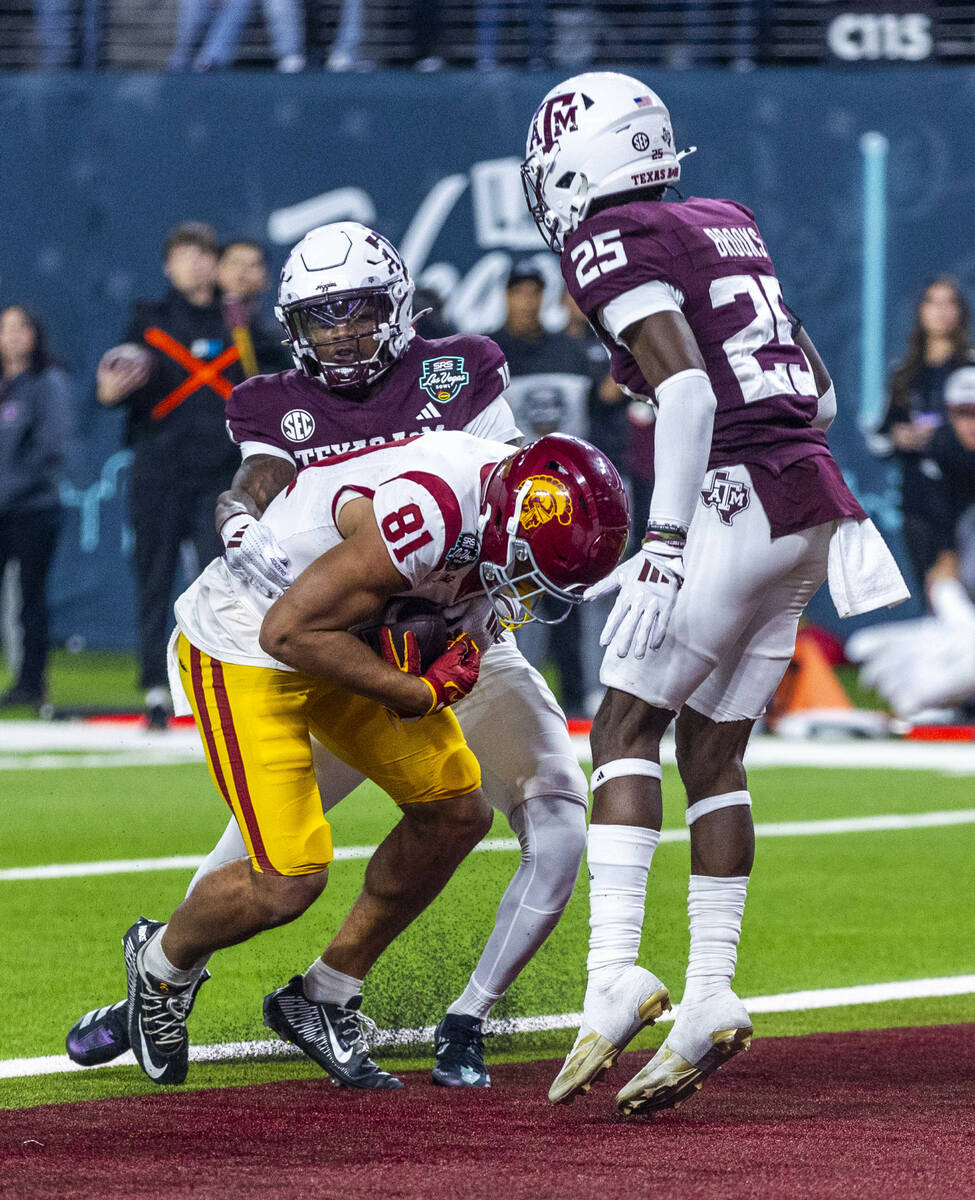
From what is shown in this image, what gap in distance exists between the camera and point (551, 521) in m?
4.07

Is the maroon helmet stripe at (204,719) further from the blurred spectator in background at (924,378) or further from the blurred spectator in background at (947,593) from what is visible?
the blurred spectator in background at (924,378)

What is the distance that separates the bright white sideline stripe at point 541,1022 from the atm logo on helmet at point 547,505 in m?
1.37

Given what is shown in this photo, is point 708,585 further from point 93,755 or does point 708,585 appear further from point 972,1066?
point 93,755

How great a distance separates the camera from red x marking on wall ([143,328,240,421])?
33.9 ft

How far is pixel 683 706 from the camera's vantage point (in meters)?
4.41

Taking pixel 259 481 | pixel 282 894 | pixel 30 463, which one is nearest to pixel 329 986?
pixel 282 894

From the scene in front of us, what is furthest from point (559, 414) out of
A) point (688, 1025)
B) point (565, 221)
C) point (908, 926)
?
point (688, 1025)

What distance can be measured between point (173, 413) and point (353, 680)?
6.48 meters

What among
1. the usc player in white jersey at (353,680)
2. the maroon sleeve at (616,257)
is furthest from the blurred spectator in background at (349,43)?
the maroon sleeve at (616,257)

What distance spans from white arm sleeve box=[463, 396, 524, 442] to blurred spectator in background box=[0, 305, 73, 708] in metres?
6.81

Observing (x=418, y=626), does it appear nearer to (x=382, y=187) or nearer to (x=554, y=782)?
(x=554, y=782)

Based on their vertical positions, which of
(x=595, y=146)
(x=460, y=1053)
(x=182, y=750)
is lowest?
(x=182, y=750)

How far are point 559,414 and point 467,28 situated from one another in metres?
4.68

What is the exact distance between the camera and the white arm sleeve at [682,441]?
13.3ft
